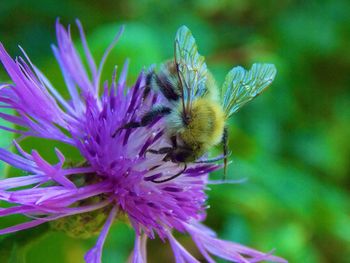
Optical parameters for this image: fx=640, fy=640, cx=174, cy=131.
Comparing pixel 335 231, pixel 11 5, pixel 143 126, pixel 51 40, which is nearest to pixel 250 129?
pixel 335 231

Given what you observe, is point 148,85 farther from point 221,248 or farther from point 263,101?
point 263,101

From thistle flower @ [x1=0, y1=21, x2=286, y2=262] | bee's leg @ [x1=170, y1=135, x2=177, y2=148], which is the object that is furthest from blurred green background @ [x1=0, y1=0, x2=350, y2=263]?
bee's leg @ [x1=170, y1=135, x2=177, y2=148]

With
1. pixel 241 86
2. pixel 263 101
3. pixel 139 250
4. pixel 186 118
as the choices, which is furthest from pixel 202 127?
pixel 263 101

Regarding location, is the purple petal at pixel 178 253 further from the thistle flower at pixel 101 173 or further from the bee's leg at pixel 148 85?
the bee's leg at pixel 148 85

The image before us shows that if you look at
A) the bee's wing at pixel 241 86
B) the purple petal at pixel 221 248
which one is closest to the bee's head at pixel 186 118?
the bee's wing at pixel 241 86

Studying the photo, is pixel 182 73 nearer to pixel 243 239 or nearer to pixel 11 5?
pixel 243 239

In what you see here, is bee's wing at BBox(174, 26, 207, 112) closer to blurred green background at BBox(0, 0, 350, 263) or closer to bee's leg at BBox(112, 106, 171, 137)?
bee's leg at BBox(112, 106, 171, 137)

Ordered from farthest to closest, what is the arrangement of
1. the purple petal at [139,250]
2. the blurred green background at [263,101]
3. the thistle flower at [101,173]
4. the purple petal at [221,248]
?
the blurred green background at [263,101] < the purple petal at [221,248] < the purple petal at [139,250] < the thistle flower at [101,173]
